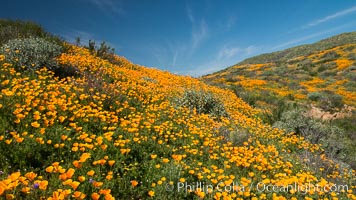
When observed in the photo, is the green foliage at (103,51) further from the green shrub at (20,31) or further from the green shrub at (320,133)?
the green shrub at (320,133)

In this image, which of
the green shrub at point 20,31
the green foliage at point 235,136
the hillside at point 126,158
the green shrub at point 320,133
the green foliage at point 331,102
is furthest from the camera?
the green foliage at point 331,102

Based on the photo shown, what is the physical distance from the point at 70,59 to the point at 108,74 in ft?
5.16

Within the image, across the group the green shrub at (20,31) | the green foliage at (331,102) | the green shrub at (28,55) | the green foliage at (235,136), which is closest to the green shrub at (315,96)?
the green foliage at (331,102)

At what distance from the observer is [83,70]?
1077 centimetres

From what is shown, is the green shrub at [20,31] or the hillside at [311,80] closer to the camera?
the green shrub at [20,31]

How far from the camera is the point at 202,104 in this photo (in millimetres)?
10133

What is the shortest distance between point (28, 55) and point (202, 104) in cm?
601

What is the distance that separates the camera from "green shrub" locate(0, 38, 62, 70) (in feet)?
29.5

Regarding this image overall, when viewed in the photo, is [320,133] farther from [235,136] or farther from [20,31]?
[20,31]

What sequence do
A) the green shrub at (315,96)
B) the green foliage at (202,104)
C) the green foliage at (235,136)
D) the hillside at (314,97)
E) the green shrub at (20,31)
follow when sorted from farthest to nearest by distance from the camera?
the green shrub at (315,96) < the green shrub at (20,31) < the hillside at (314,97) < the green foliage at (202,104) < the green foliage at (235,136)

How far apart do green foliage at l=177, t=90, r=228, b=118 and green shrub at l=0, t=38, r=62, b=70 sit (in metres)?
4.64

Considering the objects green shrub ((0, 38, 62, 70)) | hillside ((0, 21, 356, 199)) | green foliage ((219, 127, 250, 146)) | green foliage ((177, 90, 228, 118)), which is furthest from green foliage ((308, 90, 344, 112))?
green shrub ((0, 38, 62, 70))

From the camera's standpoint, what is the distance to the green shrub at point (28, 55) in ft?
29.5

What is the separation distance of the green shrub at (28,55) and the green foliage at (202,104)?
4642 mm
